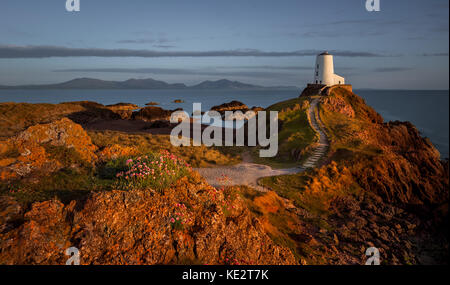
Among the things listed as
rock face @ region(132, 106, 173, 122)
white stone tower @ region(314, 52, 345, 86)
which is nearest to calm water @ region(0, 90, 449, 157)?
white stone tower @ region(314, 52, 345, 86)

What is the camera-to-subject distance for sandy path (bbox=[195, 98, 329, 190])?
13.6 m

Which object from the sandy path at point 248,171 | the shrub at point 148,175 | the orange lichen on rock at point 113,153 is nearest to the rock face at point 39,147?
the orange lichen on rock at point 113,153

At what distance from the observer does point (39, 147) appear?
758cm

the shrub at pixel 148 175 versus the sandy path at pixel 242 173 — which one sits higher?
the shrub at pixel 148 175

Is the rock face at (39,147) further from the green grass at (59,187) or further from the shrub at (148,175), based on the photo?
the shrub at (148,175)

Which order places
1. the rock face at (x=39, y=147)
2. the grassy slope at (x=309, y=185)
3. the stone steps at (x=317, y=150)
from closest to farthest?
the rock face at (x=39, y=147) → the grassy slope at (x=309, y=185) → the stone steps at (x=317, y=150)

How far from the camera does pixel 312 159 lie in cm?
1733

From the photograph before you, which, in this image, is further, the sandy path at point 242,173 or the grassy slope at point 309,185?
the sandy path at point 242,173

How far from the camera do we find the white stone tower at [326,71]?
43625 millimetres

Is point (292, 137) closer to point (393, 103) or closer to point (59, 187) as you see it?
point (59, 187)

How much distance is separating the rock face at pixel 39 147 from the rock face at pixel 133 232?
173 centimetres

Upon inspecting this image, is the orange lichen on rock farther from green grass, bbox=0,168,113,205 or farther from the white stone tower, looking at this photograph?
the white stone tower

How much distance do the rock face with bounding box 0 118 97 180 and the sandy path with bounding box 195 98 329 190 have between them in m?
5.76
